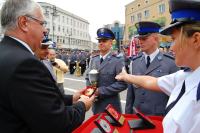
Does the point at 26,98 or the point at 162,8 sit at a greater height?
the point at 162,8

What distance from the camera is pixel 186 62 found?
1.65 metres

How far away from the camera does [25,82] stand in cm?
178

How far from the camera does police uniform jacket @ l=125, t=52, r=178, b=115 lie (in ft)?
10.2

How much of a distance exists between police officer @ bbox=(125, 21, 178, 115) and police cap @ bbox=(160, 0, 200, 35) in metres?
1.52

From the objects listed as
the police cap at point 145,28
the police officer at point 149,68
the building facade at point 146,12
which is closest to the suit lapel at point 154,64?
the police officer at point 149,68

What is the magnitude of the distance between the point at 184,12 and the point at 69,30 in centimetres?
10593

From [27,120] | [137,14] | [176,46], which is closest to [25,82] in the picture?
[27,120]

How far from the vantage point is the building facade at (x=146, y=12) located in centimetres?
5195

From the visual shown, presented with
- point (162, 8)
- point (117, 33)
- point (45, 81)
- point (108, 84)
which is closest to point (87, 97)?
point (45, 81)

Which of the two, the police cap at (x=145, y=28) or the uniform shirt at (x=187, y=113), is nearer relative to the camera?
the uniform shirt at (x=187, y=113)

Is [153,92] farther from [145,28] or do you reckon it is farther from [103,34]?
[103,34]

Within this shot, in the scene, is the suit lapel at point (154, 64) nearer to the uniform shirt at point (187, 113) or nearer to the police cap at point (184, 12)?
the police cap at point (184, 12)

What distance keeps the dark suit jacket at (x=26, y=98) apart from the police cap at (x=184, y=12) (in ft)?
2.69

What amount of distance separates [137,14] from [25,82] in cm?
6471
